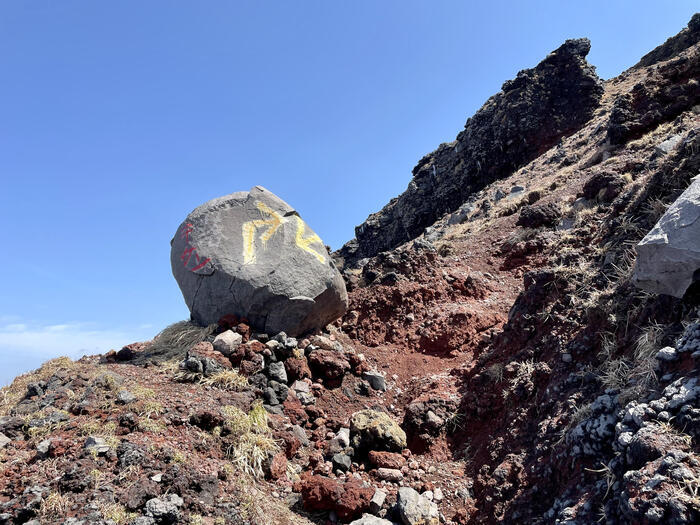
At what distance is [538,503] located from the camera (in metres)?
3.51

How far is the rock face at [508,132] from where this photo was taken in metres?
25.3

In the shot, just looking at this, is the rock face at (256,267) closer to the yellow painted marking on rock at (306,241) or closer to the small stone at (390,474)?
the yellow painted marking on rock at (306,241)

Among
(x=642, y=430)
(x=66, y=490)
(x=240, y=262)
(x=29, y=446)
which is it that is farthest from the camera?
(x=240, y=262)

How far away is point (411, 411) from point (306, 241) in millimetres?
3209

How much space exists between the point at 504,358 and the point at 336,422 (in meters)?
2.22

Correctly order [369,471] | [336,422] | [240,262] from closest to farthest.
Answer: [369,471], [336,422], [240,262]

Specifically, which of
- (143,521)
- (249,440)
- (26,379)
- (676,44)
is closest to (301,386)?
(249,440)

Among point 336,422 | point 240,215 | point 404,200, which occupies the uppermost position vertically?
point 404,200

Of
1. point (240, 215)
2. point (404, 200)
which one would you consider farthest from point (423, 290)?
point (404, 200)

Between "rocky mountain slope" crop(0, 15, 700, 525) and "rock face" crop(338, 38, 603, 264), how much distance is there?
18291mm

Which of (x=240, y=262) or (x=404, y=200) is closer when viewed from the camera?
(x=240, y=262)

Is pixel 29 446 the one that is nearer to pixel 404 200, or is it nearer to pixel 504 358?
pixel 504 358

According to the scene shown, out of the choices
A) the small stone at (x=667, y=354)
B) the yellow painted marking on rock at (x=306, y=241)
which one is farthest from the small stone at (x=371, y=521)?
the yellow painted marking on rock at (x=306, y=241)

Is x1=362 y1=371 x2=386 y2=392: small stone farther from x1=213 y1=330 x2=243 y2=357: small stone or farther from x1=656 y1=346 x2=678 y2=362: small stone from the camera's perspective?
x1=656 y1=346 x2=678 y2=362: small stone
